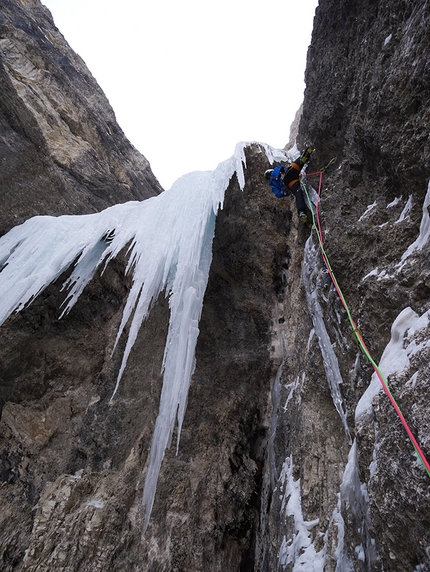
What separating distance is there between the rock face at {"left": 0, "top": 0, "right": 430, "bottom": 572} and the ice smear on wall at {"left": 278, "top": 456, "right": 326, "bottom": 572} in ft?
0.06

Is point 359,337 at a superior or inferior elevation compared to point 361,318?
inferior

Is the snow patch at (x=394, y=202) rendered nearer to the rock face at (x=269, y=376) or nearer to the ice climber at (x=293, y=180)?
the rock face at (x=269, y=376)

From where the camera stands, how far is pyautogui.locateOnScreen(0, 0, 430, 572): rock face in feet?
7.73

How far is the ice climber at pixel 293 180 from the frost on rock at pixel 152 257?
487mm

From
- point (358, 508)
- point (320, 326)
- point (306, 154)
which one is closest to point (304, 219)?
point (306, 154)

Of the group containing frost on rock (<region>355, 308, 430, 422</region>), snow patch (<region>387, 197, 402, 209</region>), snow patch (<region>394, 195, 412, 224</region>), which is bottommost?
frost on rock (<region>355, 308, 430, 422</region>)

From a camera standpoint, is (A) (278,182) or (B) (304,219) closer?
(B) (304,219)

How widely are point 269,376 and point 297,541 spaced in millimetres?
2092

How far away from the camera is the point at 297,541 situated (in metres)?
3.14

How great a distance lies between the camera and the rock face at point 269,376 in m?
2.36

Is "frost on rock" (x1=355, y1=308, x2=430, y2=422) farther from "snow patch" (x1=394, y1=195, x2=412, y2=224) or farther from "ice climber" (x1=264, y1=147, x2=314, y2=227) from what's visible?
"ice climber" (x1=264, y1=147, x2=314, y2=227)

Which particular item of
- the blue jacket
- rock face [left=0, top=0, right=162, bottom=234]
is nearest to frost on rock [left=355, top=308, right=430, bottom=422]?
the blue jacket

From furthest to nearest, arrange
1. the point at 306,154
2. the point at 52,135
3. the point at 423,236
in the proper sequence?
the point at 52,135 → the point at 306,154 → the point at 423,236

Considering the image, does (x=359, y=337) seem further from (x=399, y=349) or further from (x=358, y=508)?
(x=358, y=508)
